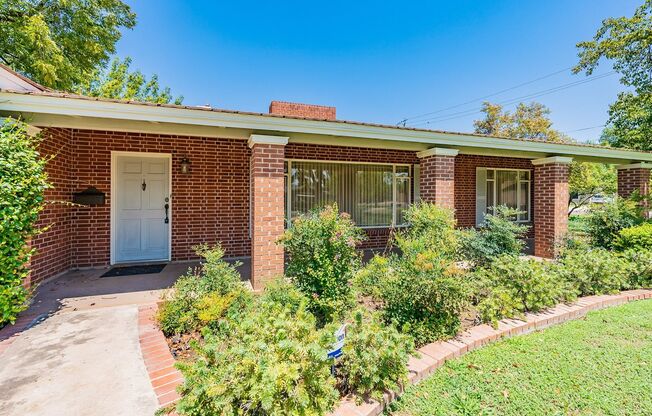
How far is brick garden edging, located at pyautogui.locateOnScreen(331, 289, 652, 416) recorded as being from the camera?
85.1 inches

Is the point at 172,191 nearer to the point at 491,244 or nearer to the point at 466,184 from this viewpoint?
the point at 491,244

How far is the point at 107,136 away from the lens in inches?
244

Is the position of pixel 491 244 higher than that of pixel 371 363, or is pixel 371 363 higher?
pixel 491 244

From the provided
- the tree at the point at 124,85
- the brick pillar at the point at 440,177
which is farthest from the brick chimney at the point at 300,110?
the tree at the point at 124,85

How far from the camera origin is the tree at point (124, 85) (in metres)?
20.7

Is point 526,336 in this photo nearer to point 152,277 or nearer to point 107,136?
point 152,277

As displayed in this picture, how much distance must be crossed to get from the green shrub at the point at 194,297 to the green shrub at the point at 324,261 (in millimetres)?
888

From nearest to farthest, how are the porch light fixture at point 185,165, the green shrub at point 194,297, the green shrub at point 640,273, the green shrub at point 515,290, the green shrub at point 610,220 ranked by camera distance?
the green shrub at point 194,297 → the green shrub at point 515,290 → the green shrub at point 640,273 → the porch light fixture at point 185,165 → the green shrub at point 610,220

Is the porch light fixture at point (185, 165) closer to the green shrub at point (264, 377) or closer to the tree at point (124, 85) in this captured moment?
the green shrub at point (264, 377)

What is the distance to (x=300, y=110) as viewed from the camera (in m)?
11.3

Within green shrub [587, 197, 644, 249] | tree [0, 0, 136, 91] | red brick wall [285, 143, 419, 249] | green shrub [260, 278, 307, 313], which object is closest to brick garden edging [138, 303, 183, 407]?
green shrub [260, 278, 307, 313]

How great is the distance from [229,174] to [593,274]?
715 cm

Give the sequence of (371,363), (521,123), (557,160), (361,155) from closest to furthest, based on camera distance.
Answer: (371,363)
(557,160)
(361,155)
(521,123)

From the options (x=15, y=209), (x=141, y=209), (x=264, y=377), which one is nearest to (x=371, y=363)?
(x=264, y=377)
